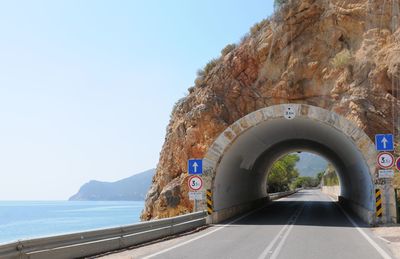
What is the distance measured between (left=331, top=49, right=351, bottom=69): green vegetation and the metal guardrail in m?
22.3

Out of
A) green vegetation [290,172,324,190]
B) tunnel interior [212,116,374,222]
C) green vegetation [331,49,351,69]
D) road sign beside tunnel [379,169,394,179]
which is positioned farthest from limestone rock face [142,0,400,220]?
green vegetation [290,172,324,190]

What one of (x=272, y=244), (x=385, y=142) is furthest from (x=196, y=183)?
(x=385, y=142)

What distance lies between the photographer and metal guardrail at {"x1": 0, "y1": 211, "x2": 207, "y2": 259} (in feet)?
31.7

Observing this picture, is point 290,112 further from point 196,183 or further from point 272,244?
point 272,244

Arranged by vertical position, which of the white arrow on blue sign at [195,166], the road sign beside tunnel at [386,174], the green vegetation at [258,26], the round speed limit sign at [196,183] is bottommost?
the round speed limit sign at [196,183]

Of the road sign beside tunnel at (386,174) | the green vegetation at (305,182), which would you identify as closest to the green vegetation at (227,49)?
the road sign beside tunnel at (386,174)

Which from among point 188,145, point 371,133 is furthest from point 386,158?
point 188,145

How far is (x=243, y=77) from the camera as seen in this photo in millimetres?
38875

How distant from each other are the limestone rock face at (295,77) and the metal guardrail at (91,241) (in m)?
17.0

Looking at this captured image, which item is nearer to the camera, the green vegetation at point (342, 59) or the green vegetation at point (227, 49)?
the green vegetation at point (342, 59)

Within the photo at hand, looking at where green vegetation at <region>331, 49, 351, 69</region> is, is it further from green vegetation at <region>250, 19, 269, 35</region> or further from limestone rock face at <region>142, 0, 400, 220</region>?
green vegetation at <region>250, 19, 269, 35</region>

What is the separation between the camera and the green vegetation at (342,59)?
35.5 metres

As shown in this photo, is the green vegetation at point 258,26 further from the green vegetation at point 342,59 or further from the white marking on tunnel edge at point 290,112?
the white marking on tunnel edge at point 290,112

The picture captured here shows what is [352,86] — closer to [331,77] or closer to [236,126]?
[331,77]
